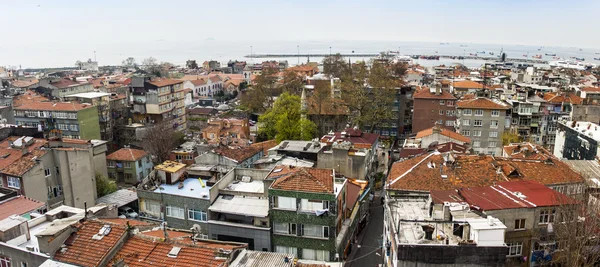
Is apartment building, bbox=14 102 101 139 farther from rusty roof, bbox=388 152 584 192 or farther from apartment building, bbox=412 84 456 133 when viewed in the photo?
apartment building, bbox=412 84 456 133

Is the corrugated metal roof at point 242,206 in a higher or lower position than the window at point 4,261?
lower

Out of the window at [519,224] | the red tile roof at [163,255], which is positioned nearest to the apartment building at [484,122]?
the window at [519,224]

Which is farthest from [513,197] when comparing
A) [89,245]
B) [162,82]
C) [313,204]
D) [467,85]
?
[467,85]

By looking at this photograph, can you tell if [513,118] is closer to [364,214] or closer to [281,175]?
[364,214]

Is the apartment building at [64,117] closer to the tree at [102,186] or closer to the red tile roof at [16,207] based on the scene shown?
the tree at [102,186]

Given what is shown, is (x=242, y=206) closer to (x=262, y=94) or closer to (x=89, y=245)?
(x=89, y=245)

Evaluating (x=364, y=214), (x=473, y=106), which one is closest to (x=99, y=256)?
(x=364, y=214)

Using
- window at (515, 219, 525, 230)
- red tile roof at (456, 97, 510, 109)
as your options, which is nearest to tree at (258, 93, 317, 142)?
red tile roof at (456, 97, 510, 109)
